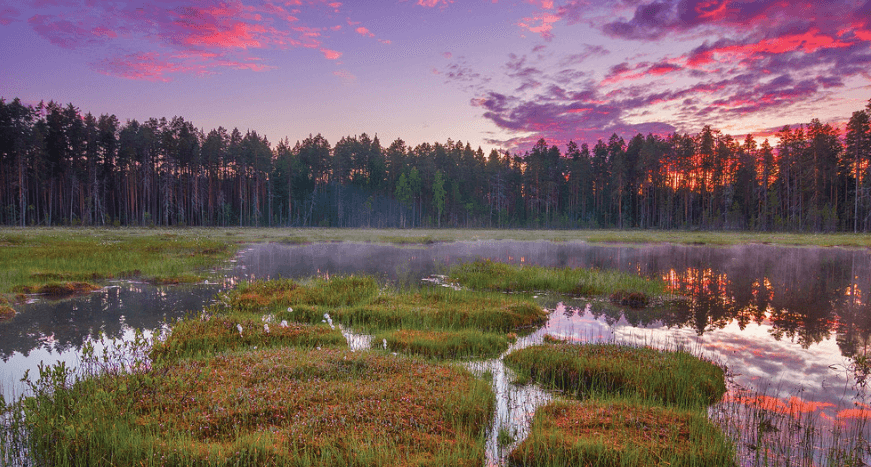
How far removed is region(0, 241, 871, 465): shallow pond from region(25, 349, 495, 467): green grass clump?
1.38m

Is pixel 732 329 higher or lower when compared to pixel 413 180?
lower

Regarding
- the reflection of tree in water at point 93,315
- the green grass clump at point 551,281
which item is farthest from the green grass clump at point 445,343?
the green grass clump at point 551,281

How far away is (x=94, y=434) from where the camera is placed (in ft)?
17.8

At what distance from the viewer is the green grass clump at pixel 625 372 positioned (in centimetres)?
786

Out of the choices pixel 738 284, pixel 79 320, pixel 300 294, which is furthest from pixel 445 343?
pixel 738 284

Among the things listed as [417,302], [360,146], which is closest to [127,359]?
[417,302]

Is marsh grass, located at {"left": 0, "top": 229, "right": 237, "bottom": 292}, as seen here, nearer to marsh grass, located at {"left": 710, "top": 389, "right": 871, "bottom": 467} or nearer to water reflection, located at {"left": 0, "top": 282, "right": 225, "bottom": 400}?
water reflection, located at {"left": 0, "top": 282, "right": 225, "bottom": 400}

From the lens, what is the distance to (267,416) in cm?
618

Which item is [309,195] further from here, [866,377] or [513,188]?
[866,377]

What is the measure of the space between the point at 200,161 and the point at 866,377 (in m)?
97.6

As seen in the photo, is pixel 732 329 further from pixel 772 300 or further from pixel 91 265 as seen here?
pixel 91 265

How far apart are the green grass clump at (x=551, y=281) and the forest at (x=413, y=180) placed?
73233mm

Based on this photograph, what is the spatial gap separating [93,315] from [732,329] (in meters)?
20.5

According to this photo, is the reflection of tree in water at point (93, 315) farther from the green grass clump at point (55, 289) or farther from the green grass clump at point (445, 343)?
the green grass clump at point (445, 343)
